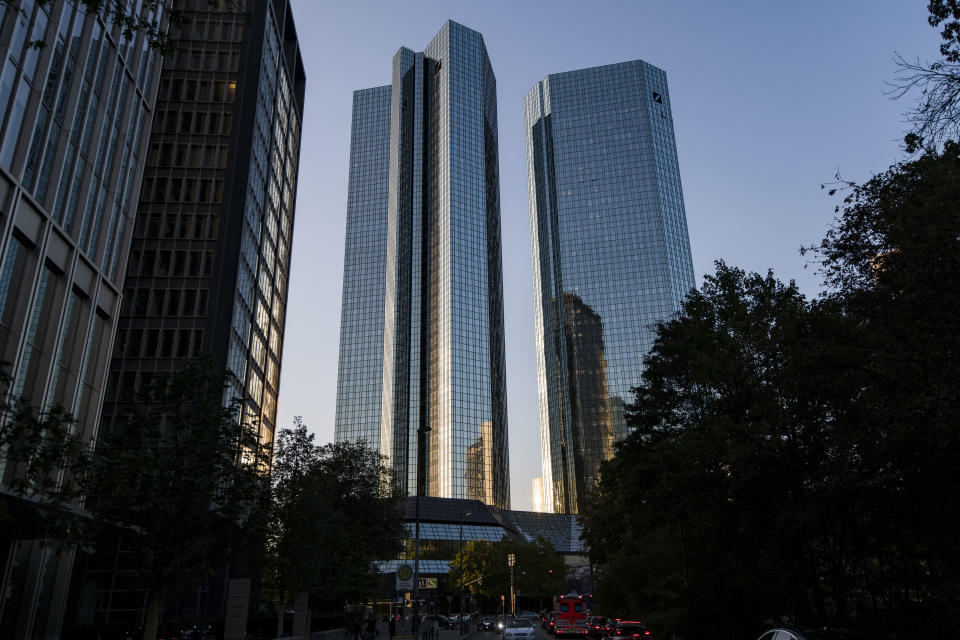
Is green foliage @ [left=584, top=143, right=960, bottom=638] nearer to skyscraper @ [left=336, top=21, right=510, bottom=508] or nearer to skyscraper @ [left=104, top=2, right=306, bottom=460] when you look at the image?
skyscraper @ [left=104, top=2, right=306, bottom=460]

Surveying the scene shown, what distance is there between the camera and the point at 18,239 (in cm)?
2506

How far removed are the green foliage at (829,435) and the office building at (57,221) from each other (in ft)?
79.4

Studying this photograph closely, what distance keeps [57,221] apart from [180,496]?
14094mm

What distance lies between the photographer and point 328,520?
3794 centimetres

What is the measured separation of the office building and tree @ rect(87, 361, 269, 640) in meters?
3.02

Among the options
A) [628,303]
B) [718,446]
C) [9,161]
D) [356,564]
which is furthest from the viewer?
[628,303]

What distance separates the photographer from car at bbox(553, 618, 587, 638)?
50844 mm

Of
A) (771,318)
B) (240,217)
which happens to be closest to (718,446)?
(771,318)

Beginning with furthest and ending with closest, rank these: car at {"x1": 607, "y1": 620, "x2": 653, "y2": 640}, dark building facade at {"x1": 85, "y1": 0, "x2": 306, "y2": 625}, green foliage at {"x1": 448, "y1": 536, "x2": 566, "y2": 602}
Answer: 1. green foliage at {"x1": 448, "y1": 536, "x2": 566, "y2": 602}
2. dark building facade at {"x1": 85, "y1": 0, "x2": 306, "y2": 625}
3. car at {"x1": 607, "y1": 620, "x2": 653, "y2": 640}

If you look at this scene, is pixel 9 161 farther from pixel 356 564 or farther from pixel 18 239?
pixel 356 564

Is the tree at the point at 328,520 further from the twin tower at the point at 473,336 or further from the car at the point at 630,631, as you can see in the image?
the twin tower at the point at 473,336

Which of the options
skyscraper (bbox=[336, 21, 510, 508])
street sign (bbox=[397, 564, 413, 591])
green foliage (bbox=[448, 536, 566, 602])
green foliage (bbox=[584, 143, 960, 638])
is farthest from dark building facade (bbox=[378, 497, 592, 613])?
green foliage (bbox=[584, 143, 960, 638])

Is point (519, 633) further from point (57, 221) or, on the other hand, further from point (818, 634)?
point (57, 221)

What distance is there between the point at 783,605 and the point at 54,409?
3094cm
